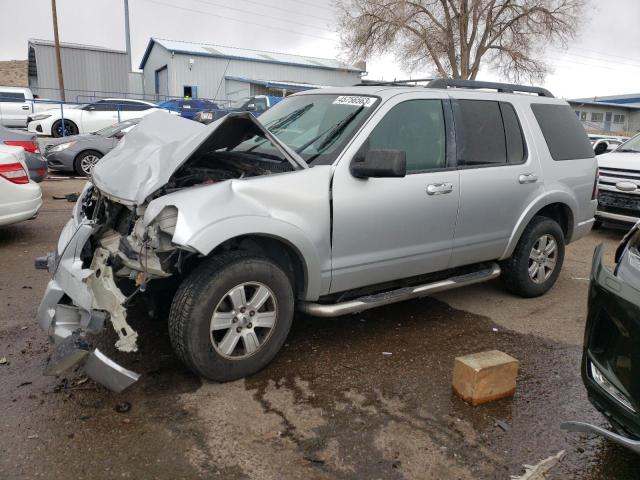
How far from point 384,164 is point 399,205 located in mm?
471

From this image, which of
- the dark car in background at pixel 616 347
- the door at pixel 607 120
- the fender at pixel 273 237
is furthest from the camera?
the door at pixel 607 120

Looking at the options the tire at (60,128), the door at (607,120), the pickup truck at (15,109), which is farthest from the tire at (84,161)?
the door at (607,120)

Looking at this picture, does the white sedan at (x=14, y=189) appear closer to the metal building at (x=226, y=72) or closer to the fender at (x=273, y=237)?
the fender at (x=273, y=237)

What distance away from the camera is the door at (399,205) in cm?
364

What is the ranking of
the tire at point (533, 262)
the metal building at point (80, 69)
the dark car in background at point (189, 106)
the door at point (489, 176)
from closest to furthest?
the door at point (489, 176)
the tire at point (533, 262)
the dark car in background at point (189, 106)
the metal building at point (80, 69)

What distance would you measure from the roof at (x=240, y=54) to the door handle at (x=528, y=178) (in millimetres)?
30596

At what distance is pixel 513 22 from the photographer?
31281mm

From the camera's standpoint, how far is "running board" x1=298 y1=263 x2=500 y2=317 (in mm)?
3604

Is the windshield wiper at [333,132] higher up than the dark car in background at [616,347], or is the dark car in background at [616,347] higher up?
→ the windshield wiper at [333,132]

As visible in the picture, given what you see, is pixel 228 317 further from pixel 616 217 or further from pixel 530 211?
pixel 616 217

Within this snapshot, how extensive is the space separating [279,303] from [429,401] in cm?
111

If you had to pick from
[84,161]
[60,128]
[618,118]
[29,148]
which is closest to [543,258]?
[29,148]

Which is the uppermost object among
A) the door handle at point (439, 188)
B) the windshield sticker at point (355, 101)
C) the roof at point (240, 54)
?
the roof at point (240, 54)

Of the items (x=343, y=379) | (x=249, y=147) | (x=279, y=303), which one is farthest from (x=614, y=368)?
(x=249, y=147)
